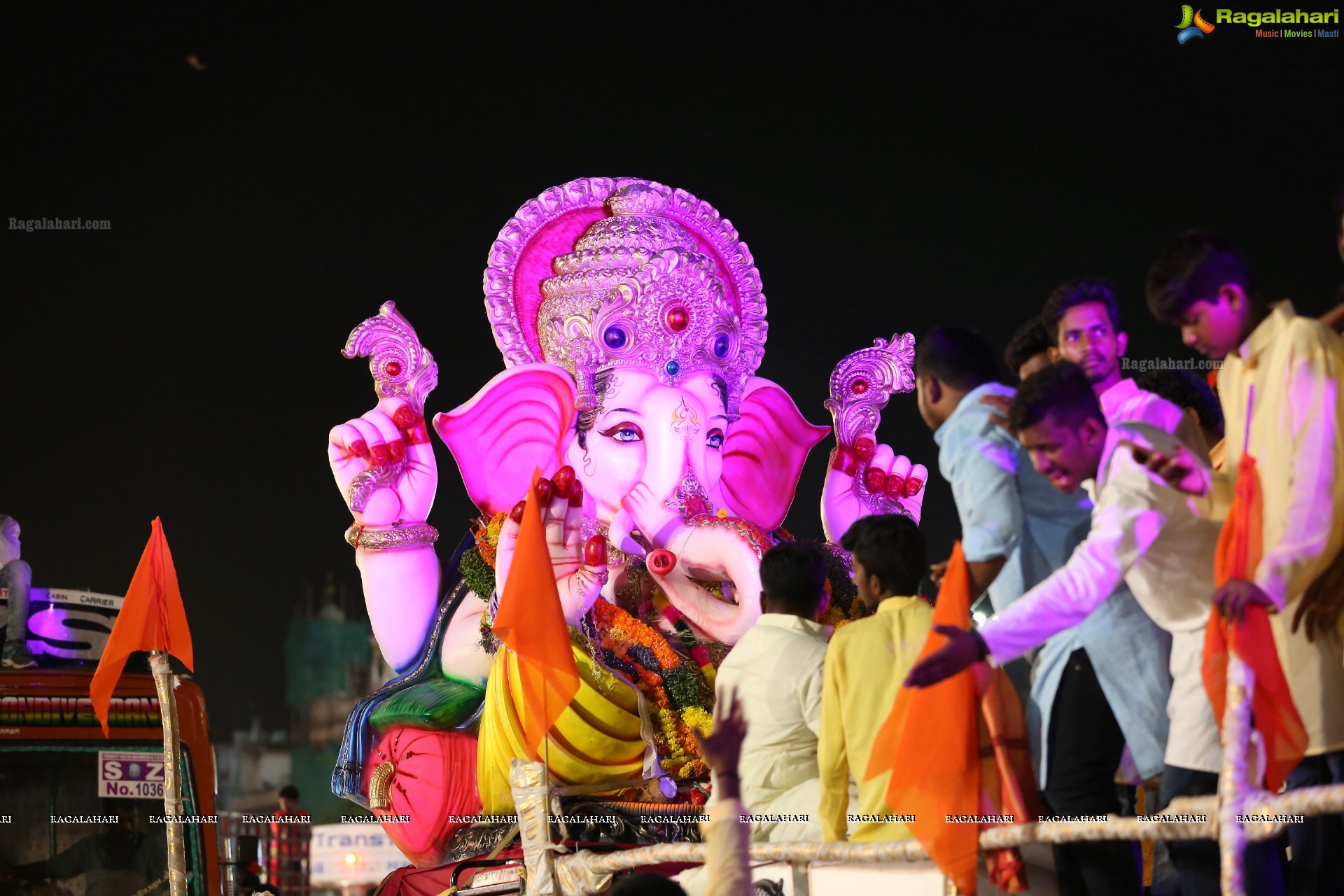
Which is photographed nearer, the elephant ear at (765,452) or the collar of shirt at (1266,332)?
the collar of shirt at (1266,332)

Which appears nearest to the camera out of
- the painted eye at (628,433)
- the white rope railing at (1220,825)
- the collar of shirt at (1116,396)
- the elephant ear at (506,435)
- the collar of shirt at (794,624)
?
the white rope railing at (1220,825)

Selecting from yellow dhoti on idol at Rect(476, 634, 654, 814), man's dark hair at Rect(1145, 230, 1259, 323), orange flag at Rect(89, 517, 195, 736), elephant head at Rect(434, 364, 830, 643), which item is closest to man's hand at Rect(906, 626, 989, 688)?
man's dark hair at Rect(1145, 230, 1259, 323)

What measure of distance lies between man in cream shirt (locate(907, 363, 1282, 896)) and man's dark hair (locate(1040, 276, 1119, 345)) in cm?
52

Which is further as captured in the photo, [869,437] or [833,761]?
[869,437]

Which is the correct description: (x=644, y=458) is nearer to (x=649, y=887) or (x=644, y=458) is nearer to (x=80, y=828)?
(x=80, y=828)

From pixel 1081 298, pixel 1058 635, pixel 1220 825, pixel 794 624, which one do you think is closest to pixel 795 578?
pixel 794 624

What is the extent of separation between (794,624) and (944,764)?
901 millimetres

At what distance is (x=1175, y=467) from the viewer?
9.93ft

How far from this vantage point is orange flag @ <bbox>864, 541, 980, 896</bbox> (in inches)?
125

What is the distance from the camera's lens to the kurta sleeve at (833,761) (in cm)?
358

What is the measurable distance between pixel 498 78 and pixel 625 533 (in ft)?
9.78

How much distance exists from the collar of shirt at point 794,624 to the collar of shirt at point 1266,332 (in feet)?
4.67

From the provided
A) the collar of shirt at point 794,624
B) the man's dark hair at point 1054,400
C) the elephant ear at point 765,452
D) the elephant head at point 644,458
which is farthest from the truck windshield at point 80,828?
the man's dark hair at point 1054,400

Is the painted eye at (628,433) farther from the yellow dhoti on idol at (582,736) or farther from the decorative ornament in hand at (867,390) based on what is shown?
the decorative ornament in hand at (867,390)
